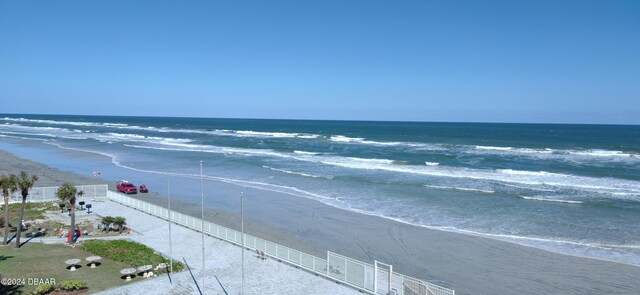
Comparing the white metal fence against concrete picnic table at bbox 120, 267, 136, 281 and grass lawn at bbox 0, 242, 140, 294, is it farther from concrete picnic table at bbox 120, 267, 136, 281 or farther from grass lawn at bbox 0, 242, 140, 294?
grass lawn at bbox 0, 242, 140, 294

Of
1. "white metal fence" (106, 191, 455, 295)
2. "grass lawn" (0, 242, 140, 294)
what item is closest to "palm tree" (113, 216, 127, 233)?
"grass lawn" (0, 242, 140, 294)

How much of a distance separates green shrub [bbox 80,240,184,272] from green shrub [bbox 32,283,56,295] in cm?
330

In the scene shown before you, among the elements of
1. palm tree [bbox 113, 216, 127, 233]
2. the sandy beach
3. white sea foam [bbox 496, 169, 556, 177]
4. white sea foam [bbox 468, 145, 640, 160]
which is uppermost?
white sea foam [bbox 468, 145, 640, 160]

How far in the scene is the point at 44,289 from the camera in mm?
15609

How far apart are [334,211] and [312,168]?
815 inches

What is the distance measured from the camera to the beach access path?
16.1 metres

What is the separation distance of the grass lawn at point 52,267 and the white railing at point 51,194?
33.3ft

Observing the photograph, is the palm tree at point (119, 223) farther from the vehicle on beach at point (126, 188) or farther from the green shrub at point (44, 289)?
the vehicle on beach at point (126, 188)

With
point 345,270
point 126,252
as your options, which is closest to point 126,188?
point 126,252

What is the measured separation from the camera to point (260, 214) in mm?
29359

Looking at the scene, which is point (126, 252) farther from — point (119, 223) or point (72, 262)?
point (119, 223)

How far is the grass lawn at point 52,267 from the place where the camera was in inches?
674

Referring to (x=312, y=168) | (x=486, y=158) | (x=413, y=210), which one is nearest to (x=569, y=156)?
(x=486, y=158)

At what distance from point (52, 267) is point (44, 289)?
310 cm
